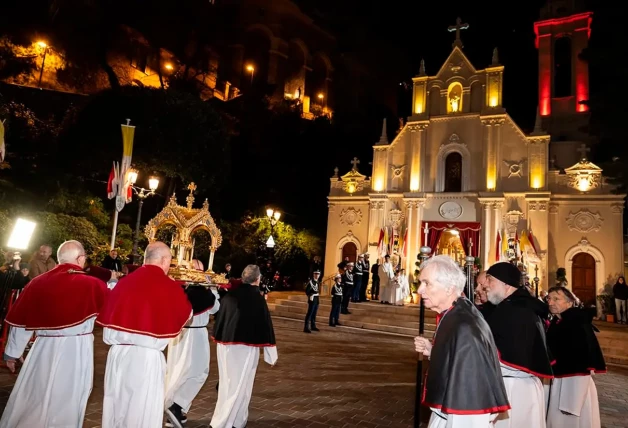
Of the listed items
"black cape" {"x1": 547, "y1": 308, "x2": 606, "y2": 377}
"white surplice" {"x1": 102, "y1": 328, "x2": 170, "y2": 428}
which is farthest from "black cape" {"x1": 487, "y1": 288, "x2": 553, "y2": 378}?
"white surplice" {"x1": 102, "y1": 328, "x2": 170, "y2": 428}

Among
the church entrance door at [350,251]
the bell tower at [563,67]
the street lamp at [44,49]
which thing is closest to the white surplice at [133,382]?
the church entrance door at [350,251]

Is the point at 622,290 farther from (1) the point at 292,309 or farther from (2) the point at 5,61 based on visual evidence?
(2) the point at 5,61

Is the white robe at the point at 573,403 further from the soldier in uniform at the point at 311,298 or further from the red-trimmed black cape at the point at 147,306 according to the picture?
the soldier in uniform at the point at 311,298

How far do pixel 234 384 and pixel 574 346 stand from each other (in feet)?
13.0

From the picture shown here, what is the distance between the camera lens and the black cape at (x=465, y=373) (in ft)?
8.55

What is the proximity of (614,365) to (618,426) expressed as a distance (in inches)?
283

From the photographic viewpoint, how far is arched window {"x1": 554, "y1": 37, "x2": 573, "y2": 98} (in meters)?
26.9

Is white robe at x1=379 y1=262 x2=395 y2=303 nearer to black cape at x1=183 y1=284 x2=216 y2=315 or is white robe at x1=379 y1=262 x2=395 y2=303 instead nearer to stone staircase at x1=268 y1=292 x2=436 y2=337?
stone staircase at x1=268 y1=292 x2=436 y2=337

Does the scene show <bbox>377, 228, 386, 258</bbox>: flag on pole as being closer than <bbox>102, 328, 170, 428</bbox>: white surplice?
No

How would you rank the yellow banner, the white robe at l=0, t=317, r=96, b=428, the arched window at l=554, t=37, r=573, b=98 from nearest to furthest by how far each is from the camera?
the white robe at l=0, t=317, r=96, b=428, the yellow banner, the arched window at l=554, t=37, r=573, b=98

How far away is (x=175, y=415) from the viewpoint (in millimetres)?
5156

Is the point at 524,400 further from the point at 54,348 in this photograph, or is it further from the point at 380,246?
the point at 380,246

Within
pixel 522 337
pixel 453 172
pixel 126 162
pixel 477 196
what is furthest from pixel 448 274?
pixel 453 172

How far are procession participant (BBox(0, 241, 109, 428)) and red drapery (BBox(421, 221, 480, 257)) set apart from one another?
62.4 feet
